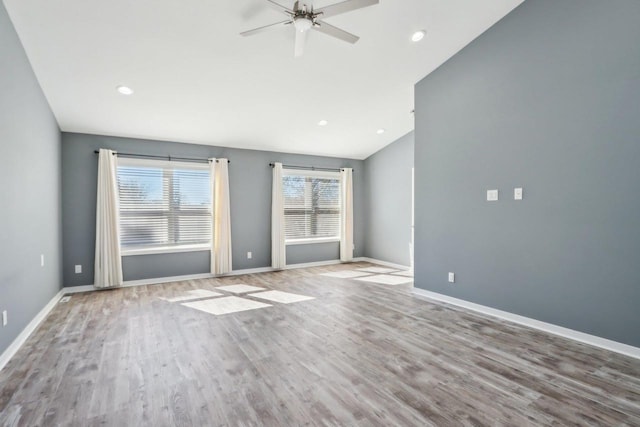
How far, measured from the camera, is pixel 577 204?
2891mm

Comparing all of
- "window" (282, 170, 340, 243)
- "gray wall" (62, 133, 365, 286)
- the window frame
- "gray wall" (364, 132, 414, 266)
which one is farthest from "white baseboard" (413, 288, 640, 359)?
"gray wall" (62, 133, 365, 286)

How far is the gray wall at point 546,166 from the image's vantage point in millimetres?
2639

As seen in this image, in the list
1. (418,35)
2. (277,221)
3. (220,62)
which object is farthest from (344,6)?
(277,221)

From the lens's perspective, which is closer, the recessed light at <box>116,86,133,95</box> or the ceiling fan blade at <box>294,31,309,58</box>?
the ceiling fan blade at <box>294,31,309,58</box>

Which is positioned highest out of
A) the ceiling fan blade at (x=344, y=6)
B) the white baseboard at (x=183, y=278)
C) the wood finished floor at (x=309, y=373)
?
the ceiling fan blade at (x=344, y=6)

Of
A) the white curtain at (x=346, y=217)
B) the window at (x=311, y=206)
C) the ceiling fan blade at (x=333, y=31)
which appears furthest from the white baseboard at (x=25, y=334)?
the white curtain at (x=346, y=217)

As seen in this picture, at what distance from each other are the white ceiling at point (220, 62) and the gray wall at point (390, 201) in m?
1.28

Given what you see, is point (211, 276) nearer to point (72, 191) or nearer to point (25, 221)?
point (72, 191)

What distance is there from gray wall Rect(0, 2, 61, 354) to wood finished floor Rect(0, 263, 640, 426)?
1.42 feet

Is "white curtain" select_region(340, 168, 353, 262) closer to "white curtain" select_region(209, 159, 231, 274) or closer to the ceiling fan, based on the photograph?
"white curtain" select_region(209, 159, 231, 274)

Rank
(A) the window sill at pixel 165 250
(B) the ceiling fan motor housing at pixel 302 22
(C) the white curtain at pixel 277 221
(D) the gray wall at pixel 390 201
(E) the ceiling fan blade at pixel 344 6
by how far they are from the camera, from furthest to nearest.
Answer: (D) the gray wall at pixel 390 201 → (C) the white curtain at pixel 277 221 → (A) the window sill at pixel 165 250 → (B) the ceiling fan motor housing at pixel 302 22 → (E) the ceiling fan blade at pixel 344 6

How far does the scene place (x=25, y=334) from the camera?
292 centimetres

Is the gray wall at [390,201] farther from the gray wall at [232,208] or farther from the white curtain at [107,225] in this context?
the white curtain at [107,225]

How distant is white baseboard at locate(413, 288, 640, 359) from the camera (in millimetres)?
2594
